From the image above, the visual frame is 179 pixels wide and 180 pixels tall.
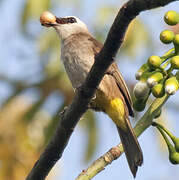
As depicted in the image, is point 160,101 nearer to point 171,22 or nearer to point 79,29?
point 171,22

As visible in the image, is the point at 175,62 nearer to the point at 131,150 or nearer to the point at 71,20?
the point at 131,150

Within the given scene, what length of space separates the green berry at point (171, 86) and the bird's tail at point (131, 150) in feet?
2.49

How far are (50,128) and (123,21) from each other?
2039 mm

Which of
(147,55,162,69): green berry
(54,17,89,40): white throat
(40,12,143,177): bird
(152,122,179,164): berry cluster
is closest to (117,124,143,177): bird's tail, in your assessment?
(40,12,143,177): bird

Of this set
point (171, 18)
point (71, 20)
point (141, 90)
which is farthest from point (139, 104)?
point (71, 20)

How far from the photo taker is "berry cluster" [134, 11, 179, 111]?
85.8 inches

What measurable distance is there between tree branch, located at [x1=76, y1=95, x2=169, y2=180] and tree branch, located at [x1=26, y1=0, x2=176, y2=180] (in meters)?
0.23

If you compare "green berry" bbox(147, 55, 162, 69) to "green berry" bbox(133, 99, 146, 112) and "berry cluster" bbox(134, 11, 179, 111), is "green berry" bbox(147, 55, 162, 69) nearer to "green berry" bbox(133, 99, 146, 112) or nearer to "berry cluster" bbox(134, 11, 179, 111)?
"berry cluster" bbox(134, 11, 179, 111)

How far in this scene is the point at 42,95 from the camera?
4.12 m

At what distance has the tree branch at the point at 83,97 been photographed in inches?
77.2

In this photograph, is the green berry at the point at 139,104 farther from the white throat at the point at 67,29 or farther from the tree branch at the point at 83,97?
the white throat at the point at 67,29

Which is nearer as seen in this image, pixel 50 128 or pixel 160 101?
pixel 160 101

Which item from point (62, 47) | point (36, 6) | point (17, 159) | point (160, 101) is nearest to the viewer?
point (160, 101)

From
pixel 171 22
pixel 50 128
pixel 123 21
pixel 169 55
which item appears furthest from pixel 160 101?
pixel 50 128
